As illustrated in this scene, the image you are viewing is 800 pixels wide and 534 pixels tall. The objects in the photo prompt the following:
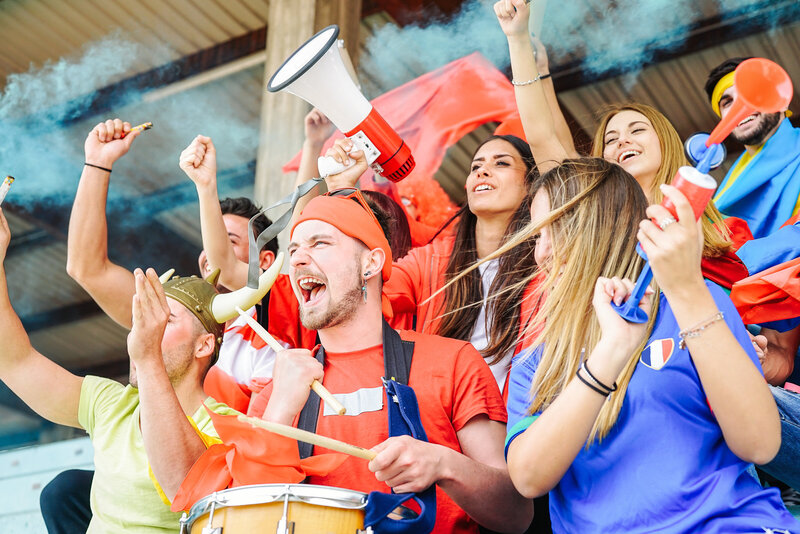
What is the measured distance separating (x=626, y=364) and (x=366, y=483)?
0.75 m

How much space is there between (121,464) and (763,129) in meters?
2.53

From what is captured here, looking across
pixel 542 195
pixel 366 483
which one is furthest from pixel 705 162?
pixel 366 483

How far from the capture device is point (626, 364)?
1.89m

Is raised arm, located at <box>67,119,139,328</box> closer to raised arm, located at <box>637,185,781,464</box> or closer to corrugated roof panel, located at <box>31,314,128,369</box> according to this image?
raised arm, located at <box>637,185,781,464</box>

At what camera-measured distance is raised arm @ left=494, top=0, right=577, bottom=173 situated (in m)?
3.12

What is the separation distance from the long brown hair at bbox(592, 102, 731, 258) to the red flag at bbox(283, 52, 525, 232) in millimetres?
916

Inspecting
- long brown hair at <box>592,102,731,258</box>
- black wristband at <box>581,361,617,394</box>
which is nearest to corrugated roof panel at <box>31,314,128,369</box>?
long brown hair at <box>592,102,731,258</box>

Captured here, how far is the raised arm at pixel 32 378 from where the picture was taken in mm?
2863

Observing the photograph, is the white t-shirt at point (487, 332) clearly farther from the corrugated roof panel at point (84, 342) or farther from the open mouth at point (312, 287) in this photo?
the corrugated roof panel at point (84, 342)

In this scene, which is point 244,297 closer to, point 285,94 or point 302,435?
point 302,435

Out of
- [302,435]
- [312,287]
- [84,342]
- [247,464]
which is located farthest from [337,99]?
[84,342]

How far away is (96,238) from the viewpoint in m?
3.12

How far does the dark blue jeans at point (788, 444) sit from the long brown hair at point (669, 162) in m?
0.50

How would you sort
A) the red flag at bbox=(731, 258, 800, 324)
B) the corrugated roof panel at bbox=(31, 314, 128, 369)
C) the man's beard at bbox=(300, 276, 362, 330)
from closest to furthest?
the red flag at bbox=(731, 258, 800, 324)
the man's beard at bbox=(300, 276, 362, 330)
the corrugated roof panel at bbox=(31, 314, 128, 369)
